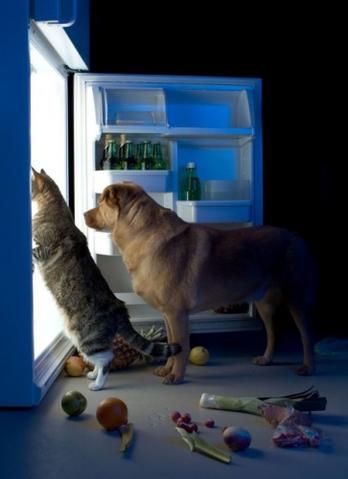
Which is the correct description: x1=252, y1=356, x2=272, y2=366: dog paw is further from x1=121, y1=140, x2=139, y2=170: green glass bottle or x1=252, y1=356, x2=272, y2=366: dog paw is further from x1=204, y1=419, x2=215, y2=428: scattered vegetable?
x1=121, y1=140, x2=139, y2=170: green glass bottle

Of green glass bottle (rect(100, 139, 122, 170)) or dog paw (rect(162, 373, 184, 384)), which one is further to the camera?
green glass bottle (rect(100, 139, 122, 170))

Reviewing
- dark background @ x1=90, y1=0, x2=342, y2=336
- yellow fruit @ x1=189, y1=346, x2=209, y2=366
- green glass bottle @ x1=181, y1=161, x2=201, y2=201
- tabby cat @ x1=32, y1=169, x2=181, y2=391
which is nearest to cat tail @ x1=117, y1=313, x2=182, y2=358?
tabby cat @ x1=32, y1=169, x2=181, y2=391

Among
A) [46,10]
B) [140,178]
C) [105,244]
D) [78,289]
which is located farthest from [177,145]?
[46,10]

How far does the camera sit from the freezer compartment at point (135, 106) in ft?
11.8

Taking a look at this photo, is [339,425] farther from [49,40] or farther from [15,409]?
[49,40]

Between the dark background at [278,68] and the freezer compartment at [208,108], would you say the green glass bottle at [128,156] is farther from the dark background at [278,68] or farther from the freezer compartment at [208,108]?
the dark background at [278,68]

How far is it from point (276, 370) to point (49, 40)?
2.12 m

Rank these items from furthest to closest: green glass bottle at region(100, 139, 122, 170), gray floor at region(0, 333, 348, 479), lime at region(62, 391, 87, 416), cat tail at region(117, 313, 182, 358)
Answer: green glass bottle at region(100, 139, 122, 170) → cat tail at region(117, 313, 182, 358) → lime at region(62, 391, 87, 416) → gray floor at region(0, 333, 348, 479)

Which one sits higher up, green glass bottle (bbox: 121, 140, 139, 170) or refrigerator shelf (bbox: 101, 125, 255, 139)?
refrigerator shelf (bbox: 101, 125, 255, 139)

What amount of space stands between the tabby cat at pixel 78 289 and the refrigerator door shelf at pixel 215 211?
75cm

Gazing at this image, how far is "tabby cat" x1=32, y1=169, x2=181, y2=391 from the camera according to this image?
2.82 metres

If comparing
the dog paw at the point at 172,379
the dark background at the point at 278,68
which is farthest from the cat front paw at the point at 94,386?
the dark background at the point at 278,68

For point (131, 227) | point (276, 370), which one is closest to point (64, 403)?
point (131, 227)

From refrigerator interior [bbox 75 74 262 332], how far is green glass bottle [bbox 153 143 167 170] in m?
0.05
